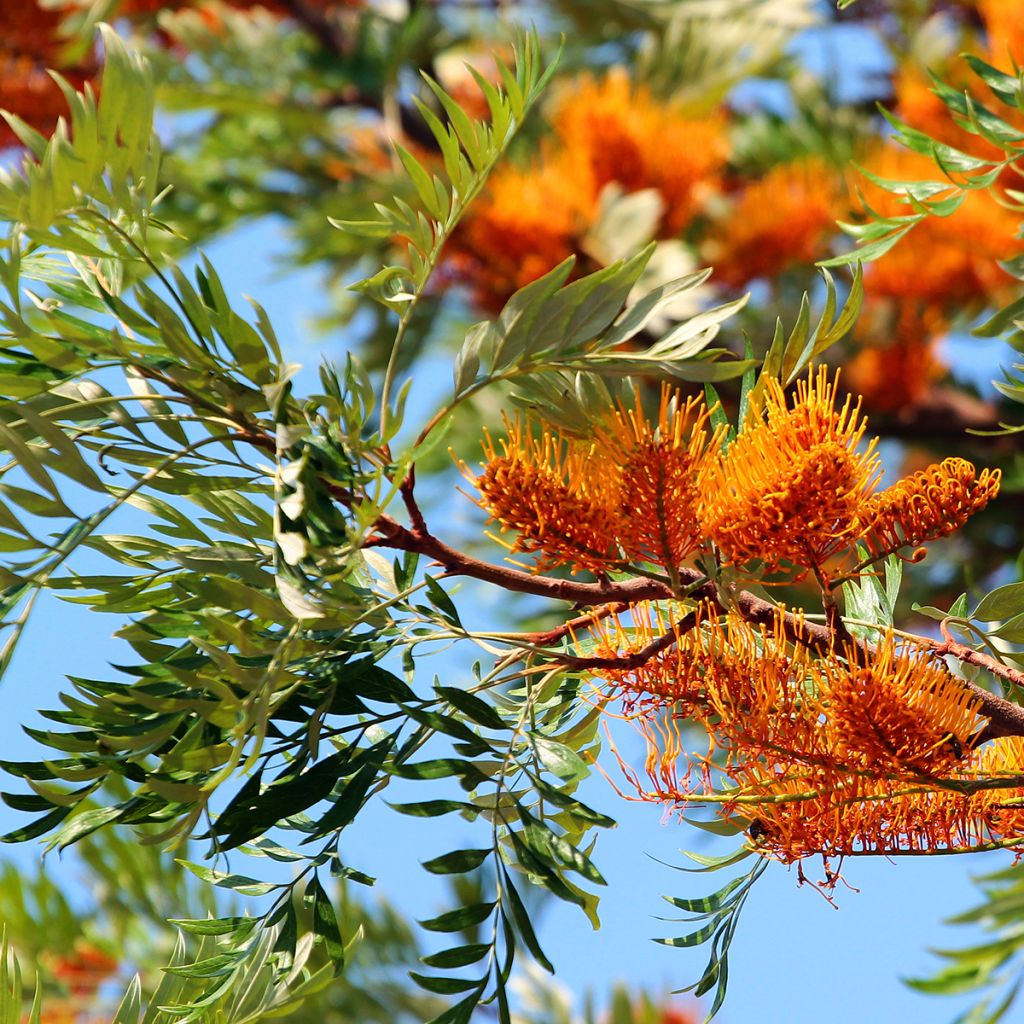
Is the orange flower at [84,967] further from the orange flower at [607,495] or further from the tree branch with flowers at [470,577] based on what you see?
the orange flower at [607,495]

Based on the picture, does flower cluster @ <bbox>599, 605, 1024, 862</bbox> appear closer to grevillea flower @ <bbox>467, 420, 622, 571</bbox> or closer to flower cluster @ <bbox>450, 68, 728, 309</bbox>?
grevillea flower @ <bbox>467, 420, 622, 571</bbox>

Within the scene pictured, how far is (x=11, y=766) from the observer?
384mm

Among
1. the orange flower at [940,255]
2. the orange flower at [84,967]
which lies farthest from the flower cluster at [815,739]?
the orange flower at [940,255]

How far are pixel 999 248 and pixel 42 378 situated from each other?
1397 millimetres

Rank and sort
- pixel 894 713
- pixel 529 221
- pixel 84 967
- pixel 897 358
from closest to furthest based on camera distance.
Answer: pixel 894 713 → pixel 84 967 → pixel 529 221 → pixel 897 358

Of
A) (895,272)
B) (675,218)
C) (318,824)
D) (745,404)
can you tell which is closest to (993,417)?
(895,272)

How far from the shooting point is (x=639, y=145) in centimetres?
164

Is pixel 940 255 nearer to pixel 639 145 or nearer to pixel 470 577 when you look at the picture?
pixel 639 145

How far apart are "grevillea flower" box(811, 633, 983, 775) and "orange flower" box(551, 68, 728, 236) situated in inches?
52.6

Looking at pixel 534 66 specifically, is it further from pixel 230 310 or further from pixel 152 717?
pixel 152 717

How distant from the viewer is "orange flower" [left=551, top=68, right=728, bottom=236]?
5.39ft

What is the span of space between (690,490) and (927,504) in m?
0.08

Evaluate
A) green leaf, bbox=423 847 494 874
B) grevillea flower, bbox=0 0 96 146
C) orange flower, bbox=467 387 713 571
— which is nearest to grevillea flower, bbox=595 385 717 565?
orange flower, bbox=467 387 713 571

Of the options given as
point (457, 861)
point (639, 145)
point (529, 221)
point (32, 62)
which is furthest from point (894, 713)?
point (32, 62)
